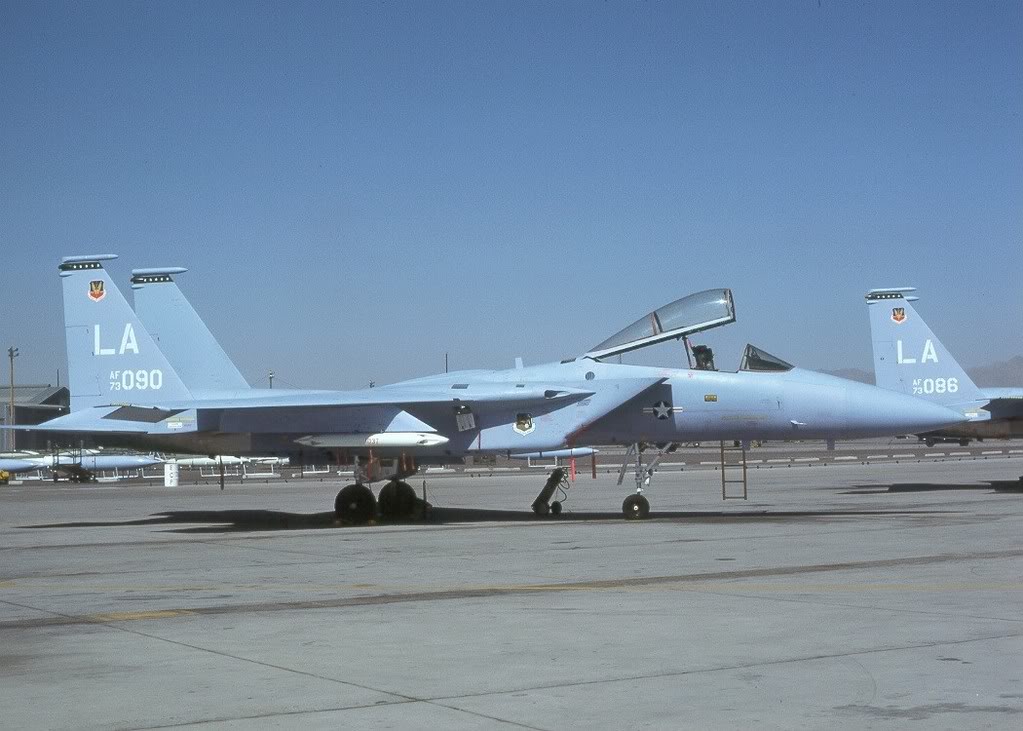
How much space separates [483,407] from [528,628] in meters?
11.8

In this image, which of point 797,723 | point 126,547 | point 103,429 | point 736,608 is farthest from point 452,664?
point 103,429

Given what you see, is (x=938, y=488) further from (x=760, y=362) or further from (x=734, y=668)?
(x=734, y=668)

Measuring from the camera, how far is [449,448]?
793 inches

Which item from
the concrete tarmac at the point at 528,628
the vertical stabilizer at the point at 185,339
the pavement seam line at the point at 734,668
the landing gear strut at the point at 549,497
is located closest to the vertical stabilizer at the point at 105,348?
the vertical stabilizer at the point at 185,339

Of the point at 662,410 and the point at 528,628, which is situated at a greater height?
the point at 662,410

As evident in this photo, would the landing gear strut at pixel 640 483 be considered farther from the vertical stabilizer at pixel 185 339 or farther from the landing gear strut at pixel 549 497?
the vertical stabilizer at pixel 185 339

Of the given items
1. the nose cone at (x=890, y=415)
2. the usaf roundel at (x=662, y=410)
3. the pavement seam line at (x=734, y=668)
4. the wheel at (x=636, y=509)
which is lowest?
the pavement seam line at (x=734, y=668)

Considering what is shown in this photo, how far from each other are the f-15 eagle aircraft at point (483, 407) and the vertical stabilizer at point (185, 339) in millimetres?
1171

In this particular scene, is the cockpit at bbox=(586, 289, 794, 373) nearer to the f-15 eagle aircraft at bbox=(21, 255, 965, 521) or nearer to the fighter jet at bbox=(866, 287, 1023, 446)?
the f-15 eagle aircraft at bbox=(21, 255, 965, 521)

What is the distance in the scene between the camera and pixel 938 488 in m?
29.9

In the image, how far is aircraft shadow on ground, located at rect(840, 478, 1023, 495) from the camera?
28156 millimetres

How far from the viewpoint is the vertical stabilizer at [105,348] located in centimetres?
2119

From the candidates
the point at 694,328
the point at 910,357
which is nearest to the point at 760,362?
the point at 694,328

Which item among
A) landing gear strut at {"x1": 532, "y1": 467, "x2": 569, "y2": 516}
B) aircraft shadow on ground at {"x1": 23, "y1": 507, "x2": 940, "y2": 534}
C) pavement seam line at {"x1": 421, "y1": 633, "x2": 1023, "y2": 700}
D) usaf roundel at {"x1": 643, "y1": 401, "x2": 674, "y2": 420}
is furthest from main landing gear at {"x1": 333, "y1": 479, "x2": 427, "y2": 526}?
pavement seam line at {"x1": 421, "y1": 633, "x2": 1023, "y2": 700}
